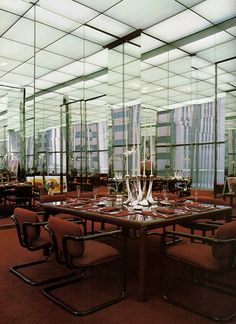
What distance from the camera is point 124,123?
7.19 meters

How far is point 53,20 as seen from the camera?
5.68 metres

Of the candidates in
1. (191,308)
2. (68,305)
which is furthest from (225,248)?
(68,305)

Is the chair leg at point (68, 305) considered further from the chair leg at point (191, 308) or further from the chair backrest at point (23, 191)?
the chair backrest at point (23, 191)

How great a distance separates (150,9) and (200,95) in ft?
13.5

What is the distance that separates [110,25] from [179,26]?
1.40 m

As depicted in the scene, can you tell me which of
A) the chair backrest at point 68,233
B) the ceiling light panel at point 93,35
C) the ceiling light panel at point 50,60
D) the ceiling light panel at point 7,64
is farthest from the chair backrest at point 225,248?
the ceiling light panel at point 7,64

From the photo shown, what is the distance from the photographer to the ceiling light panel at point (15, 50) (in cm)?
645

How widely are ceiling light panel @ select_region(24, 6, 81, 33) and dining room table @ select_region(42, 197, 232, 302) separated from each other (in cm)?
380

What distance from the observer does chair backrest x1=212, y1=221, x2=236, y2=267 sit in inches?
84.7

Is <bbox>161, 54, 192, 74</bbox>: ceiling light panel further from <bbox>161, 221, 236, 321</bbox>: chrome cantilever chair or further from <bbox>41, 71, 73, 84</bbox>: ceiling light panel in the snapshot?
<bbox>161, 221, 236, 321</bbox>: chrome cantilever chair

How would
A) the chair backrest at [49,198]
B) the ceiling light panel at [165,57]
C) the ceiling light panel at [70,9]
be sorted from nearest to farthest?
1. the chair backrest at [49,198]
2. the ceiling light panel at [70,9]
3. the ceiling light panel at [165,57]

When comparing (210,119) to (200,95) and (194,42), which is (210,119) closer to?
(200,95)

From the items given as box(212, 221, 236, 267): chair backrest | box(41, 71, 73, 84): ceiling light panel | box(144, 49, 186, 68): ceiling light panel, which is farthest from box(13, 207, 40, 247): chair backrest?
box(41, 71, 73, 84): ceiling light panel

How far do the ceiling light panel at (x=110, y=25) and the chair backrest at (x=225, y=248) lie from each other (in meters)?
4.80
